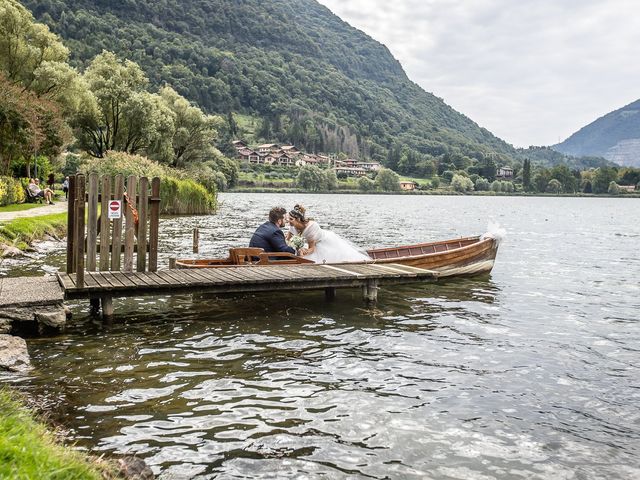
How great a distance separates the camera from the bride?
16953mm

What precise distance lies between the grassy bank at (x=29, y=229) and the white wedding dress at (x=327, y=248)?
11.1m

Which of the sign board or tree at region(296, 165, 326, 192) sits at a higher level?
tree at region(296, 165, 326, 192)

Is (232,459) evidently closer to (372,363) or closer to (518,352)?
(372,363)

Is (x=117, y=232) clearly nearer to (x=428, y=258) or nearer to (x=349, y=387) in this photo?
(x=349, y=387)

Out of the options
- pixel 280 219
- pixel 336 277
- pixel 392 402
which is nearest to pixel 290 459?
pixel 392 402

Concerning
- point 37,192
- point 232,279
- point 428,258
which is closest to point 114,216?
point 232,279

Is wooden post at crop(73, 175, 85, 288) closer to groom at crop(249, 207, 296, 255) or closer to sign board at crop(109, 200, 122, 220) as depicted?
sign board at crop(109, 200, 122, 220)

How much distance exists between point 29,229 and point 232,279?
14.7 metres

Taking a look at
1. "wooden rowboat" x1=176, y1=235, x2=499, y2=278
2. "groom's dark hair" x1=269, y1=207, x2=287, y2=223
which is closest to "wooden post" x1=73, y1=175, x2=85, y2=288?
"wooden rowboat" x1=176, y1=235, x2=499, y2=278

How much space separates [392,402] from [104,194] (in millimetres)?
7919

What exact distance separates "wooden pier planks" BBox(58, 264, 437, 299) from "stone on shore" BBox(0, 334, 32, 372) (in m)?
2.28

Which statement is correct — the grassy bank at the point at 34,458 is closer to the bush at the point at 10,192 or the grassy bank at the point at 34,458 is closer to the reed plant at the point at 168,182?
the bush at the point at 10,192

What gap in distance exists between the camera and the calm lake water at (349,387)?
6.59 m

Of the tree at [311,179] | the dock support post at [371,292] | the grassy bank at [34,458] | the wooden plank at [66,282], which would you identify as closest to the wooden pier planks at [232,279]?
the wooden plank at [66,282]
